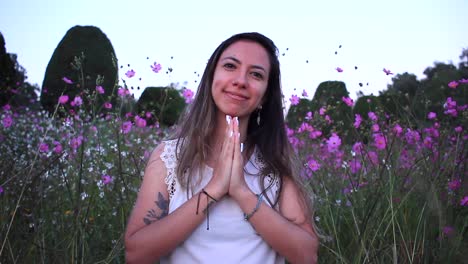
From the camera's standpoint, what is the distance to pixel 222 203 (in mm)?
1569

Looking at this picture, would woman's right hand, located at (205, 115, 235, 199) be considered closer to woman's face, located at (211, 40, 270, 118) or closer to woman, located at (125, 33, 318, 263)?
woman, located at (125, 33, 318, 263)

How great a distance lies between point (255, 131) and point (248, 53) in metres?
0.32

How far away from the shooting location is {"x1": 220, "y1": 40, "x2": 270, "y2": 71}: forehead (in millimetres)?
1655

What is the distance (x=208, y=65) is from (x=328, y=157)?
2.34m

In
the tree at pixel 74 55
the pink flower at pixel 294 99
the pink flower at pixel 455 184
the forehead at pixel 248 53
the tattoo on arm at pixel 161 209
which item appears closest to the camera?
the tattoo on arm at pixel 161 209

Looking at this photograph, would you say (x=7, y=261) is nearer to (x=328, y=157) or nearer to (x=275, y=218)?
(x=275, y=218)

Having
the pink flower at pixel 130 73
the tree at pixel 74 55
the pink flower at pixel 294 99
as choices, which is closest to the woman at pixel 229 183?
the pink flower at pixel 130 73

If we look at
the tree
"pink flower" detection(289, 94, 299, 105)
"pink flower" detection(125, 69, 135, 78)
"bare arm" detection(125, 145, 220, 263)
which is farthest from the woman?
the tree

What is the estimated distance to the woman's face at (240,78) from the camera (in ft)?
5.30

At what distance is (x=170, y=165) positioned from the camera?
1644mm

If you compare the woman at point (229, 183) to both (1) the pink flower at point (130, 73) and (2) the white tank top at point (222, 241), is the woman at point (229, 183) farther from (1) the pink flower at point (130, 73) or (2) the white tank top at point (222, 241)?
(1) the pink flower at point (130, 73)

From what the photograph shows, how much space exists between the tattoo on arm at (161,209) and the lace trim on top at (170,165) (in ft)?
0.14

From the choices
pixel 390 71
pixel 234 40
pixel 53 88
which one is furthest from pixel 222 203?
pixel 53 88

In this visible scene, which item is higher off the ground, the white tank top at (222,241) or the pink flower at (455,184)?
the pink flower at (455,184)
